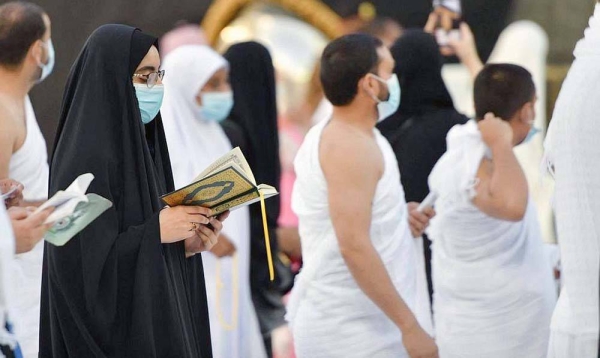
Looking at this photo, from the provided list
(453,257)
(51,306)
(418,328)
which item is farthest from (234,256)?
(51,306)

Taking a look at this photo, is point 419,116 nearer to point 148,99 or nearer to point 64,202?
point 148,99

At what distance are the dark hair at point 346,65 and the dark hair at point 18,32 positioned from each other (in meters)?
1.29

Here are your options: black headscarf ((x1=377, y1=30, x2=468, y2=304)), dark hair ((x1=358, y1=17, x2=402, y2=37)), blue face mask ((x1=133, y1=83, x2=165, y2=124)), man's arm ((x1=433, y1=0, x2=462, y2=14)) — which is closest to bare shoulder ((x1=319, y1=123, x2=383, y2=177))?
blue face mask ((x1=133, y1=83, x2=165, y2=124))

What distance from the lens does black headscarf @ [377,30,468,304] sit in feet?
16.0

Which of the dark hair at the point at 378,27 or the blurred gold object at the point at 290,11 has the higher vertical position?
the blurred gold object at the point at 290,11

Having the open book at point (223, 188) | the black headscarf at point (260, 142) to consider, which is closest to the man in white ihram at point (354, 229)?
the open book at point (223, 188)

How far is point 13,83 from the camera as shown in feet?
15.4

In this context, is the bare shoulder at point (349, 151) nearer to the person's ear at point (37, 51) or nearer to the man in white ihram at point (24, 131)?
the man in white ihram at point (24, 131)

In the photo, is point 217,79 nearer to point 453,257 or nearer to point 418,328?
point 453,257

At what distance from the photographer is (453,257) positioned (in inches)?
172

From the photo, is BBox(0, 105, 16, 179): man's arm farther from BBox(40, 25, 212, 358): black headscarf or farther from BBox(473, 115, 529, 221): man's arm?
BBox(473, 115, 529, 221): man's arm

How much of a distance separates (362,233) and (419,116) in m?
1.31

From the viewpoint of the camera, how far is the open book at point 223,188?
10.1ft

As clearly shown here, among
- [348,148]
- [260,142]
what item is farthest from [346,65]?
[260,142]
